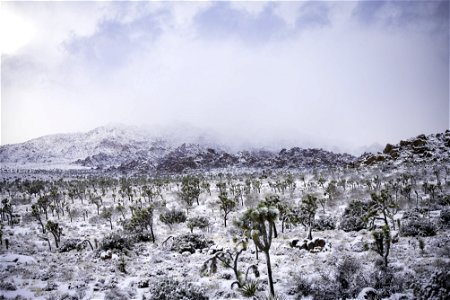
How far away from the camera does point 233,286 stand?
13789 millimetres

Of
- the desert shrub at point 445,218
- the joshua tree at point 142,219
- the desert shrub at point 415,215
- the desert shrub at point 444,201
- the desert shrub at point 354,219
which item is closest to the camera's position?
the desert shrub at point 445,218

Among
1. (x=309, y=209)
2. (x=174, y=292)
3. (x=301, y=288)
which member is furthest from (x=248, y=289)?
(x=309, y=209)

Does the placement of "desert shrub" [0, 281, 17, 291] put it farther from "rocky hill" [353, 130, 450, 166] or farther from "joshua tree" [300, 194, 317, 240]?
"rocky hill" [353, 130, 450, 166]

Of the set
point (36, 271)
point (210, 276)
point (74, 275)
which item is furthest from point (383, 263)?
point (36, 271)

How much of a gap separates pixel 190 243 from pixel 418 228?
16205 mm

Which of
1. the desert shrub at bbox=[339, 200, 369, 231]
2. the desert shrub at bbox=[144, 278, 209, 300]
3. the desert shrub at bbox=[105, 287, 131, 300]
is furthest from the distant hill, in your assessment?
the desert shrub at bbox=[105, 287, 131, 300]

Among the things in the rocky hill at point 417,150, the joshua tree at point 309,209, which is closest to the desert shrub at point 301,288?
the joshua tree at point 309,209

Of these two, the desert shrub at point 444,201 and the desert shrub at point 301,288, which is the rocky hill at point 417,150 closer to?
the desert shrub at point 444,201

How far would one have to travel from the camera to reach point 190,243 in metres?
22.3

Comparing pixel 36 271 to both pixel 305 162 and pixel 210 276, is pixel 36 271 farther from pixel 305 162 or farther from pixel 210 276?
pixel 305 162

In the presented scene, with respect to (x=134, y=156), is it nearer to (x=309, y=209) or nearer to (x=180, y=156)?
(x=180, y=156)

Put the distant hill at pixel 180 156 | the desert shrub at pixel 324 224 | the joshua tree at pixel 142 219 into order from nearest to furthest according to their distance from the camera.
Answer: the desert shrub at pixel 324 224 → the joshua tree at pixel 142 219 → the distant hill at pixel 180 156

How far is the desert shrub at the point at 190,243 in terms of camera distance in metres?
21.9

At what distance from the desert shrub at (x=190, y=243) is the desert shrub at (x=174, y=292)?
875cm
